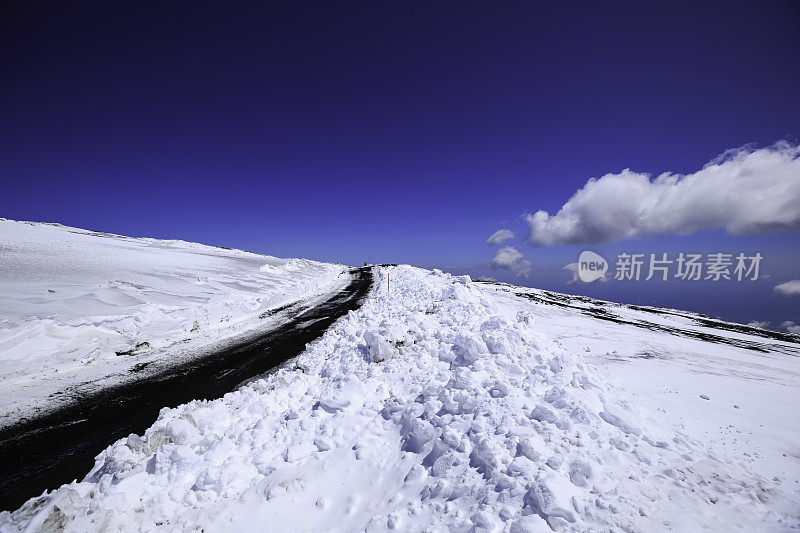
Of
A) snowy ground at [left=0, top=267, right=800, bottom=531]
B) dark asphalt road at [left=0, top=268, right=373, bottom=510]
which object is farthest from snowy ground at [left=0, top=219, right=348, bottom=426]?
snowy ground at [left=0, top=267, right=800, bottom=531]

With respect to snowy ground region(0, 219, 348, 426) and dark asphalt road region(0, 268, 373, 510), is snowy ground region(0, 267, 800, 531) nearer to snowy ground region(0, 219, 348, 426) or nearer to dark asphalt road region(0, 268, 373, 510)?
dark asphalt road region(0, 268, 373, 510)

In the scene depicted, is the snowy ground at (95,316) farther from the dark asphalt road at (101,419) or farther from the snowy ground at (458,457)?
the snowy ground at (458,457)

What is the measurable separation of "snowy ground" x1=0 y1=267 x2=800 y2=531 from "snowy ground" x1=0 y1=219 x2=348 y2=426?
12.9 ft

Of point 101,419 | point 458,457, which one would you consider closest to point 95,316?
point 101,419

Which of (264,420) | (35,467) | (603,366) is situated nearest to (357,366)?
(264,420)

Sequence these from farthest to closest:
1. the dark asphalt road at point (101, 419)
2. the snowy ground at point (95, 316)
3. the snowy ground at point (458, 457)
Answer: the snowy ground at point (95, 316)
the dark asphalt road at point (101, 419)
the snowy ground at point (458, 457)

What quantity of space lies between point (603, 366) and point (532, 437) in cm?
537

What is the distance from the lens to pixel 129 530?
3449mm

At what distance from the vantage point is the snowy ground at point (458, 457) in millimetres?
3469

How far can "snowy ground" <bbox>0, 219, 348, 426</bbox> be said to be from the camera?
7219 mm

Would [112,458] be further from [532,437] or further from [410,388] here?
[532,437]

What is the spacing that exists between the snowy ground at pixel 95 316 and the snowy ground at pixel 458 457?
3.94 meters

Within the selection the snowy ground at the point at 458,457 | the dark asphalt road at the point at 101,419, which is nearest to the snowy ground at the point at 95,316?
the dark asphalt road at the point at 101,419

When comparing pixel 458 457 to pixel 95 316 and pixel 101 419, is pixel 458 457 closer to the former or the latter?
pixel 101 419
